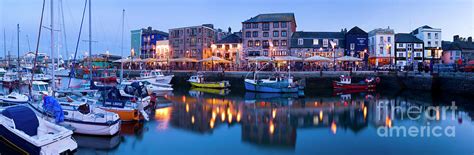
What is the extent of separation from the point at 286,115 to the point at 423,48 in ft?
182

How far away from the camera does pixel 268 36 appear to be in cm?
6944

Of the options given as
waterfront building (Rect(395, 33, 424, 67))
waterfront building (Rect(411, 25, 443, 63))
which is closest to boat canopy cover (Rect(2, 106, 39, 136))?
waterfront building (Rect(395, 33, 424, 67))

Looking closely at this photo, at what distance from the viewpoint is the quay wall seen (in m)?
44.0

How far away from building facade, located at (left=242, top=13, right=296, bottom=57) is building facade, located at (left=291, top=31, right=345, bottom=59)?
1524 millimetres

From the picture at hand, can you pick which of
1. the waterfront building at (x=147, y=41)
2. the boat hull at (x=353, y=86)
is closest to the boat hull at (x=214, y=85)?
the boat hull at (x=353, y=86)

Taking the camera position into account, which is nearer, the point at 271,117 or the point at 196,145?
the point at 196,145

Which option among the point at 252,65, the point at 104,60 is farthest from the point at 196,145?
the point at 104,60

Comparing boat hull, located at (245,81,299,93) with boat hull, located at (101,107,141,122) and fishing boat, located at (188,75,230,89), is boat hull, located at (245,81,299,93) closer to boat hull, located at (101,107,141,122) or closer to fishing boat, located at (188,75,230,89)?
fishing boat, located at (188,75,230,89)

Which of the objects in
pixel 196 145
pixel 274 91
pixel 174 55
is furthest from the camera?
pixel 174 55

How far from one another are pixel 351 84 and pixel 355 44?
76.9 feet

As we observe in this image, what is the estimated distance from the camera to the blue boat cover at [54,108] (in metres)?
17.2

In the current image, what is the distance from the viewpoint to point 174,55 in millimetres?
78062

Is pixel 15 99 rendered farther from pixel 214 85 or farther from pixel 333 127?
pixel 214 85

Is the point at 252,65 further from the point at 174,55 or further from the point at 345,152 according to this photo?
the point at 345,152
